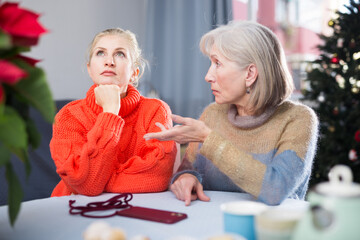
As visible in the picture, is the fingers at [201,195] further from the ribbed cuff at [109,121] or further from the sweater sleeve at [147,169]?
the ribbed cuff at [109,121]

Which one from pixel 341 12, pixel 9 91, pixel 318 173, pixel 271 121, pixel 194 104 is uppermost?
pixel 341 12

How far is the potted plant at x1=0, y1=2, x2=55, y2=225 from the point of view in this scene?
0.56 meters

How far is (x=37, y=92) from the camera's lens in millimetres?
617

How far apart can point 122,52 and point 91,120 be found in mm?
290

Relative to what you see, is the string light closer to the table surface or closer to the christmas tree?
the christmas tree

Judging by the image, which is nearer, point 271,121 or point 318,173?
point 271,121

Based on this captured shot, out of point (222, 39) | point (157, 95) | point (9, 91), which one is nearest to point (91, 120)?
point (222, 39)

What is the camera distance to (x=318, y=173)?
307 centimetres

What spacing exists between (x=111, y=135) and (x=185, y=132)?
0.27 meters

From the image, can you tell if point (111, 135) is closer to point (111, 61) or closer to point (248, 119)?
point (111, 61)

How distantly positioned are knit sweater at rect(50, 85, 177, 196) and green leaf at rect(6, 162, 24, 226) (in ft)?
1.74

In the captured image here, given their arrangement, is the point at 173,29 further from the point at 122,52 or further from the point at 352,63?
the point at 122,52

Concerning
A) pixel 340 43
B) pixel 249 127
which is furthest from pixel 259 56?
pixel 340 43

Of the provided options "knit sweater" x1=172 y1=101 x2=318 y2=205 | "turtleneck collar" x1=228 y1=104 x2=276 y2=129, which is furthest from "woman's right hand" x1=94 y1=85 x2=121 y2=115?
"turtleneck collar" x1=228 y1=104 x2=276 y2=129
